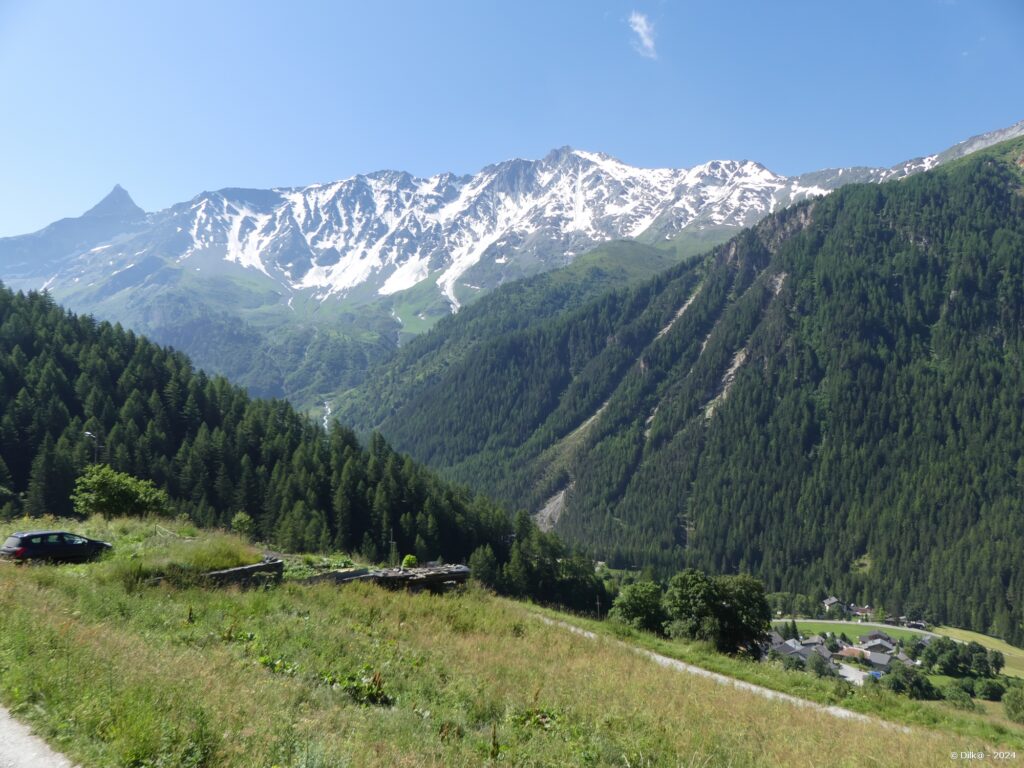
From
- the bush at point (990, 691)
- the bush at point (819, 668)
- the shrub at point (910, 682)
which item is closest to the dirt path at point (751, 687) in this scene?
the bush at point (819, 668)

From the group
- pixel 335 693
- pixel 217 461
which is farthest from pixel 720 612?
pixel 217 461

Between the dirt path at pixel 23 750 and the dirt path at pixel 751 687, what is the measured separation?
53.3ft

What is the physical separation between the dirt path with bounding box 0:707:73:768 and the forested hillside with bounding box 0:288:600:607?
217ft

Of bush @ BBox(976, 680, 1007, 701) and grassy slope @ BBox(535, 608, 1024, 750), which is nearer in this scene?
grassy slope @ BBox(535, 608, 1024, 750)

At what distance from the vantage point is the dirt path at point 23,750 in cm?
737

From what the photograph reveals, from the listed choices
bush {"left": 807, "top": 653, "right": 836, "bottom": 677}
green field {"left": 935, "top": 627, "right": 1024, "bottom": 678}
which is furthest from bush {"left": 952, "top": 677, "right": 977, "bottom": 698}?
bush {"left": 807, "top": 653, "right": 836, "bottom": 677}

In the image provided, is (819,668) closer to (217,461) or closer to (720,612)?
(720,612)

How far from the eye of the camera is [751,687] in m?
18.8

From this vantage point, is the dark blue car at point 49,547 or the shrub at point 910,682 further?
the shrub at point 910,682

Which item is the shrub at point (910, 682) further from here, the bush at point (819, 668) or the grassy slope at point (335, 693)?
the grassy slope at point (335, 693)

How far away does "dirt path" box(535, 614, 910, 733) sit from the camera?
1593 centimetres

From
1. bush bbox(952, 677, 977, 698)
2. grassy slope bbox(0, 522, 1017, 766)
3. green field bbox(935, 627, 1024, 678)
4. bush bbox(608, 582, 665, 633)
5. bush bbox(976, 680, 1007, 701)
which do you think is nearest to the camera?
grassy slope bbox(0, 522, 1017, 766)

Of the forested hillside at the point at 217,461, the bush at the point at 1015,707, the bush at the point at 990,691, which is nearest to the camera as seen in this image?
the bush at the point at 1015,707

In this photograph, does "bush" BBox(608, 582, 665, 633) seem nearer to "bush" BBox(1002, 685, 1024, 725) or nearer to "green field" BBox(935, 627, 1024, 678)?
"bush" BBox(1002, 685, 1024, 725)
